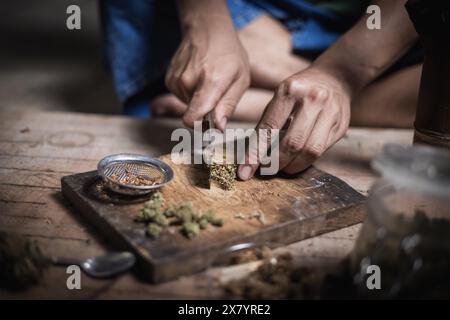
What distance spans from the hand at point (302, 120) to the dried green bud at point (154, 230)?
33 cm

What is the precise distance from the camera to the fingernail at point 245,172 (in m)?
1.39

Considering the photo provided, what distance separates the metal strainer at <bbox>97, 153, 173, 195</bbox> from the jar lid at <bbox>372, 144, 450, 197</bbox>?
21.5 inches

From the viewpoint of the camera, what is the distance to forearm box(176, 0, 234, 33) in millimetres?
1826

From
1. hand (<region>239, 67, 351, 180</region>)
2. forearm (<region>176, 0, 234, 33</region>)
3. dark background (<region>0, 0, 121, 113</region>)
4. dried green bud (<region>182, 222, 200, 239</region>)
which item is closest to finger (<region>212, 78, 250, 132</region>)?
hand (<region>239, 67, 351, 180</region>)

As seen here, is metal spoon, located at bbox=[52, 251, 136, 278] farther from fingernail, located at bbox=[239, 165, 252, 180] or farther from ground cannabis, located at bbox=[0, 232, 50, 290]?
fingernail, located at bbox=[239, 165, 252, 180]

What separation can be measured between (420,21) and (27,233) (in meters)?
1.02

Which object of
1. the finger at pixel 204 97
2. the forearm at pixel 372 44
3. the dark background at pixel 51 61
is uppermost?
the forearm at pixel 372 44

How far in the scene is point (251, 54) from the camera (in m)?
2.30

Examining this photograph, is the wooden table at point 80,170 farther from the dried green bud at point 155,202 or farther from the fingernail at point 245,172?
the fingernail at point 245,172

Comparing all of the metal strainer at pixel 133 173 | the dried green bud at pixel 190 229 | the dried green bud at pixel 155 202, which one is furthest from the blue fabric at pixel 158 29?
the dried green bud at pixel 190 229

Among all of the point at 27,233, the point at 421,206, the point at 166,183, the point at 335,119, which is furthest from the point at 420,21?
the point at 27,233

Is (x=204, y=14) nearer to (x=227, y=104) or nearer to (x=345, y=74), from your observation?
(x=227, y=104)

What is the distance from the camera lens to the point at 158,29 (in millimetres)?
2324

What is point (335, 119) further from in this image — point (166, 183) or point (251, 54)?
point (251, 54)
